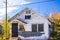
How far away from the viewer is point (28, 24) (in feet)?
21.2

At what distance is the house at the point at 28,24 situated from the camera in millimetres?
6387

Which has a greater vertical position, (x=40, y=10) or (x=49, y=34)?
(x=40, y=10)

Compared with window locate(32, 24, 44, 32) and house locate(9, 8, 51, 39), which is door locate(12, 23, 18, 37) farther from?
window locate(32, 24, 44, 32)

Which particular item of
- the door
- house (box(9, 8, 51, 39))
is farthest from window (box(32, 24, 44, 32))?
the door

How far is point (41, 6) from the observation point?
6348mm

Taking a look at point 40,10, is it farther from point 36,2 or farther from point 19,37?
point 19,37

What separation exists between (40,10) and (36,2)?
211 millimetres

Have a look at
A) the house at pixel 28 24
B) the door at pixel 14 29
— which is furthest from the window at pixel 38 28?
the door at pixel 14 29

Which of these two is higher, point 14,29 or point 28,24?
point 28,24

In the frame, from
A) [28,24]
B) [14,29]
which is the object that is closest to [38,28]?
[28,24]

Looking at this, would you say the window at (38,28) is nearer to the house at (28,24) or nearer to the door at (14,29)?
the house at (28,24)

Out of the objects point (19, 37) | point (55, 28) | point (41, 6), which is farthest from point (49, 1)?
point (19, 37)

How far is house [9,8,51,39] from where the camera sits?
6.39 m

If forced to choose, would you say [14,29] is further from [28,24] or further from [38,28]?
[38,28]
